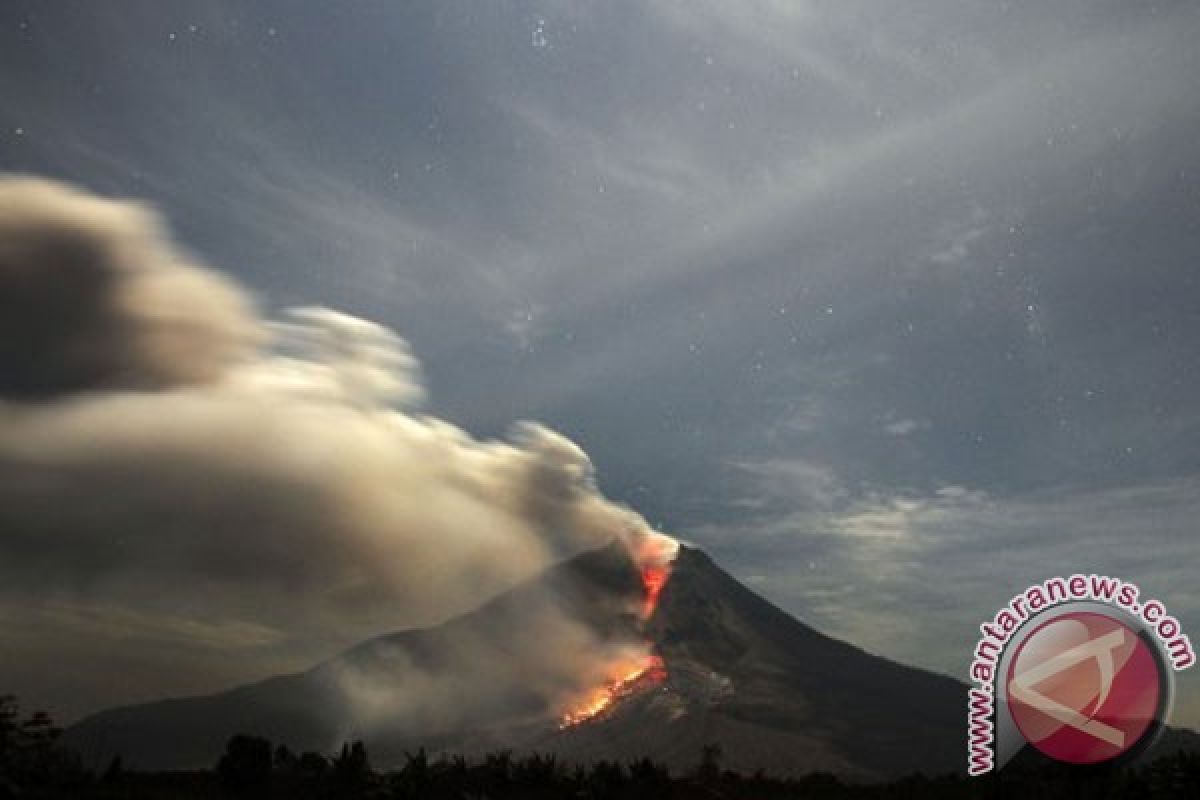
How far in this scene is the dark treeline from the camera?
1822 centimetres

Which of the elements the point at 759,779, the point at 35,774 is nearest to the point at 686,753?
the point at 759,779

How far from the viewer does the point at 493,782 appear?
74.5 ft

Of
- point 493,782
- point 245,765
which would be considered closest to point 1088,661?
point 493,782

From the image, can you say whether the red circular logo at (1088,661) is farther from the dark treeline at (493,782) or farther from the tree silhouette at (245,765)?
the tree silhouette at (245,765)

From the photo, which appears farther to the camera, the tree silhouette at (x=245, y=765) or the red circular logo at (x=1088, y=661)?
the tree silhouette at (x=245, y=765)

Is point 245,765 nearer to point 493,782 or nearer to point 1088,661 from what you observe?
point 493,782

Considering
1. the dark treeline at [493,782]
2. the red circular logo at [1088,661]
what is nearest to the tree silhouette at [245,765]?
the dark treeline at [493,782]

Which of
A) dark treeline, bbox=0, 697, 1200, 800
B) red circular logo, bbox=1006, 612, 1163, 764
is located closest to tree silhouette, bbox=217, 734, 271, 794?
dark treeline, bbox=0, 697, 1200, 800

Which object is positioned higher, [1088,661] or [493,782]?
[1088,661]

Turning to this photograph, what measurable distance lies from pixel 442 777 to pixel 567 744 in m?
177

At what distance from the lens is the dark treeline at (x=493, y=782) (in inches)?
717

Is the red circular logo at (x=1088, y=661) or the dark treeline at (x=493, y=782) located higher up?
the red circular logo at (x=1088, y=661)

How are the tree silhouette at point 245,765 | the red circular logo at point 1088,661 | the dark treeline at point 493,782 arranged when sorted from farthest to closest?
the tree silhouette at point 245,765 < the red circular logo at point 1088,661 < the dark treeline at point 493,782

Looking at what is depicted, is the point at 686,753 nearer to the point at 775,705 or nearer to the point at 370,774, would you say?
the point at 775,705
